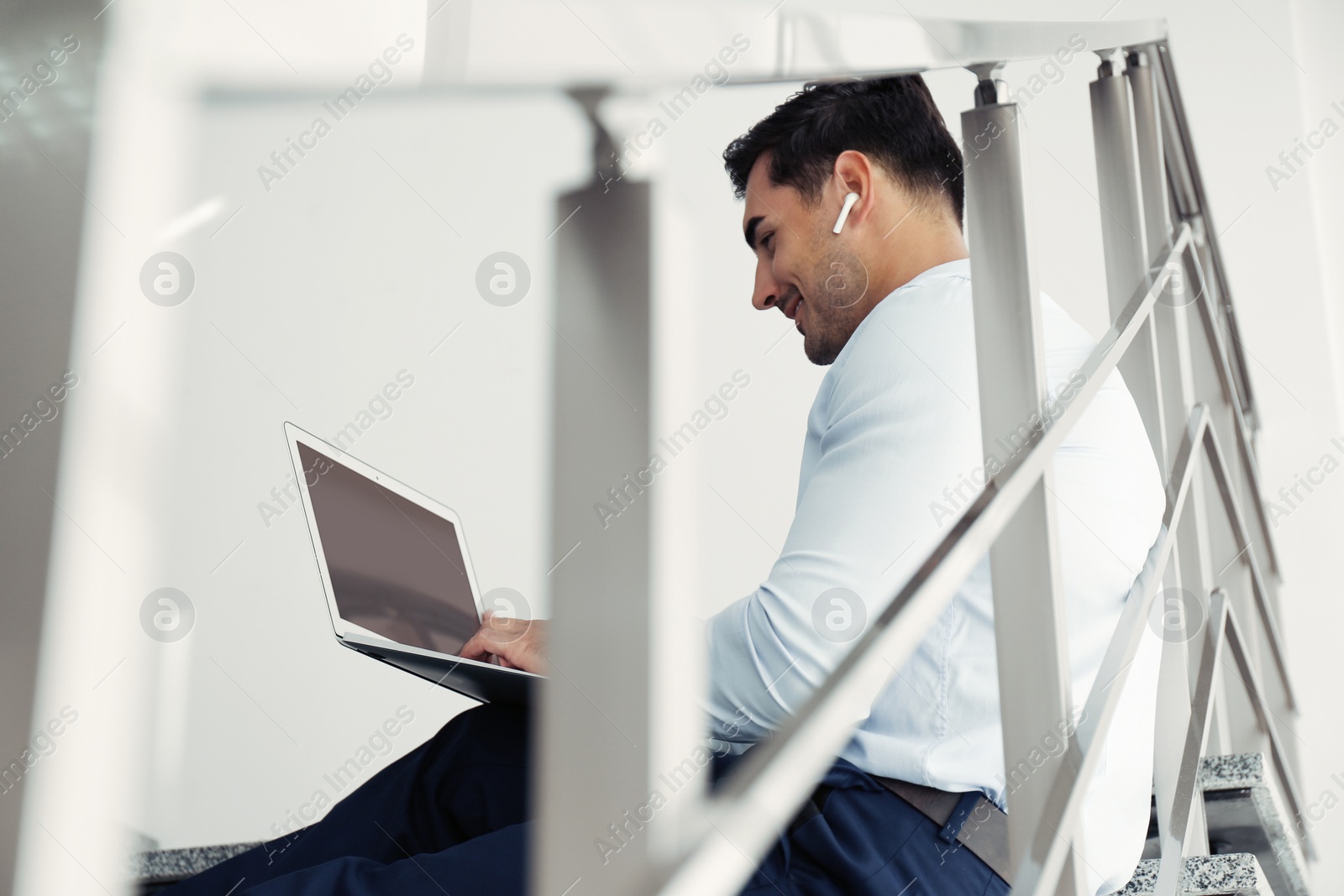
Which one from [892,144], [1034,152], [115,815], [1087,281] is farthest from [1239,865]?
[1034,152]

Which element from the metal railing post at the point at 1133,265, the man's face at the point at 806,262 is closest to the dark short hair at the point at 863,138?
the man's face at the point at 806,262

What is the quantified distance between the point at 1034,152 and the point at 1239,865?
6.33ft

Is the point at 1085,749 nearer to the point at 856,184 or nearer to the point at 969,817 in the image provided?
the point at 969,817

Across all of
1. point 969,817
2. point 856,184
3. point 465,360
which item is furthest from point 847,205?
point 465,360

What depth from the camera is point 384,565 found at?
104cm

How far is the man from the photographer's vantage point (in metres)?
0.60

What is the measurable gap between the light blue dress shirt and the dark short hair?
1.30 feet

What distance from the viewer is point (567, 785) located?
0.17 meters

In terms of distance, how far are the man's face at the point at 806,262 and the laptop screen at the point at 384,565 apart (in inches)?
19.0

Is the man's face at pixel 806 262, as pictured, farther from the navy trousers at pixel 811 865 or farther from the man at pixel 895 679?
the navy trousers at pixel 811 865

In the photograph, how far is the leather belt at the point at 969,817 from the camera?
0.61m

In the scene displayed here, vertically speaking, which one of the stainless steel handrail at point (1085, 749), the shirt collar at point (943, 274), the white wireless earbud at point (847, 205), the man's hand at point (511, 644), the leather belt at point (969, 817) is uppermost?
the white wireless earbud at point (847, 205)

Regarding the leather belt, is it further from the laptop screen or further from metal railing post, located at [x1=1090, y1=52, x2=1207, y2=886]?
the laptop screen

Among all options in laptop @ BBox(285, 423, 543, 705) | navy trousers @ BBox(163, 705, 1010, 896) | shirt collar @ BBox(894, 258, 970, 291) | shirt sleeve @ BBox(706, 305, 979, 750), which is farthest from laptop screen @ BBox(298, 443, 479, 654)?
shirt collar @ BBox(894, 258, 970, 291)
